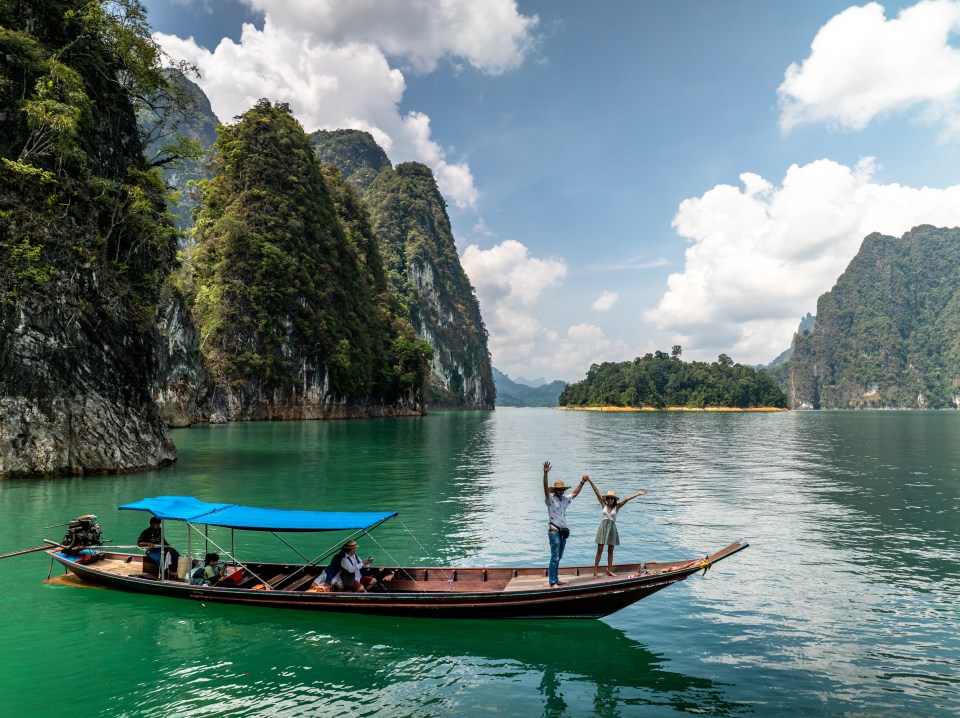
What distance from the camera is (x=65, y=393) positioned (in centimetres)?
2612


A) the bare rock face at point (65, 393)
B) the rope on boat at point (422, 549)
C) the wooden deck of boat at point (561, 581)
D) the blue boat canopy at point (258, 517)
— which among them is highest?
the bare rock face at point (65, 393)

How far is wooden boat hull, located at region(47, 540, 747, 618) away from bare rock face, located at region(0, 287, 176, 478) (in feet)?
55.1

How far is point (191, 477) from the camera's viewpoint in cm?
2847

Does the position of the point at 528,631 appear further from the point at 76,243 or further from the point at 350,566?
the point at 76,243

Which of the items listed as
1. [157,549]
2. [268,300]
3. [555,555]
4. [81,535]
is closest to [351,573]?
[555,555]

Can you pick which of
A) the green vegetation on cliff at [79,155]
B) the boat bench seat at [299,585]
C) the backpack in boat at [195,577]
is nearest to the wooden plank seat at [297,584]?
the boat bench seat at [299,585]

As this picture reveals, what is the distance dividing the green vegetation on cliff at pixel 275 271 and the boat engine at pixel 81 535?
6385 centimetres

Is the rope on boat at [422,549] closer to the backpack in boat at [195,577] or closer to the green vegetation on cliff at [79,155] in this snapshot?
the backpack in boat at [195,577]

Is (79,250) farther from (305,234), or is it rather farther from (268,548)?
(305,234)

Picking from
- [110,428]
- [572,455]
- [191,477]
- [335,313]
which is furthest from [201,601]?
[335,313]

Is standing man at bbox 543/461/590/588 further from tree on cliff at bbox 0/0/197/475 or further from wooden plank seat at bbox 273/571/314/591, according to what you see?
tree on cliff at bbox 0/0/197/475

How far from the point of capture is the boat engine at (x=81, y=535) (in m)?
14.5

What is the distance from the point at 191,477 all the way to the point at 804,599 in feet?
89.4

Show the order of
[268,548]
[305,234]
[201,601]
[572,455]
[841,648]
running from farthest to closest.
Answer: [305,234], [572,455], [268,548], [201,601], [841,648]
